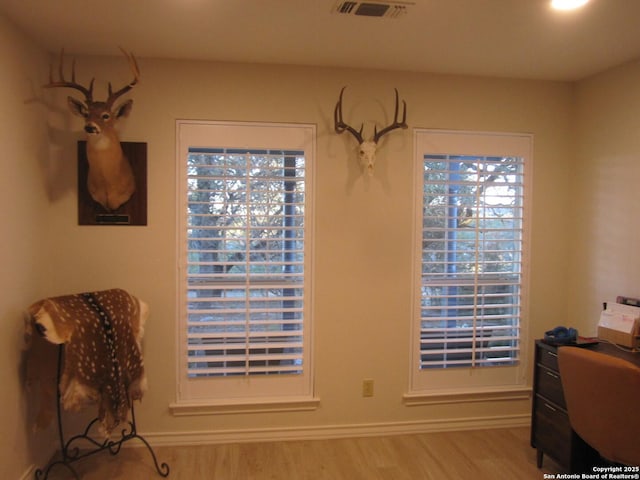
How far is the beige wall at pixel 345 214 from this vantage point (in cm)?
286

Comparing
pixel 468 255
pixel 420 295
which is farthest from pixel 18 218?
pixel 468 255

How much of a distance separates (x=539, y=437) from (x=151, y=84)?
329cm

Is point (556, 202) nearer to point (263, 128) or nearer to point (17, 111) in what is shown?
point (263, 128)

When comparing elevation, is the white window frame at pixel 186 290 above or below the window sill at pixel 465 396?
above

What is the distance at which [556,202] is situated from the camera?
130 inches

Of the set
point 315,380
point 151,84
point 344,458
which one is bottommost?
point 344,458

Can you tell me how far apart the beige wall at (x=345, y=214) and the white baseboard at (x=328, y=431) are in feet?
0.06

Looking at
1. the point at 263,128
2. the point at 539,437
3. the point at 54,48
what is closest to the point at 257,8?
the point at 263,128

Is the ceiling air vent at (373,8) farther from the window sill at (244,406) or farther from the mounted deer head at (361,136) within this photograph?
the window sill at (244,406)

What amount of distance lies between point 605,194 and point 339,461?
2476 mm

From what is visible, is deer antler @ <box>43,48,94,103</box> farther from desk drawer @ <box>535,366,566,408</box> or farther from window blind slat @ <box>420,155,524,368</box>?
desk drawer @ <box>535,366,566,408</box>

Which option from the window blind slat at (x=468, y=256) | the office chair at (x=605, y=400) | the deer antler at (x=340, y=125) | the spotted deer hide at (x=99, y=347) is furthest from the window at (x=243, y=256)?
the office chair at (x=605, y=400)

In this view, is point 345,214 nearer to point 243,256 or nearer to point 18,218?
point 243,256

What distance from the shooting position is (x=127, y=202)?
2.89 meters
